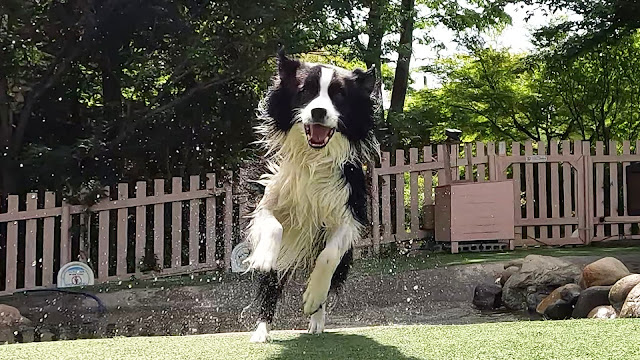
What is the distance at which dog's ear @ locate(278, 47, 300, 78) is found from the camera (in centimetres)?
437

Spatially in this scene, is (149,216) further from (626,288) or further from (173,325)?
(626,288)

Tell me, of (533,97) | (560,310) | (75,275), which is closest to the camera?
(560,310)

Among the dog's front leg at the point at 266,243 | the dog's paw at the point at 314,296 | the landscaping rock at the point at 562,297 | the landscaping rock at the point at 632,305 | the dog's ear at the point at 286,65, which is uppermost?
the dog's ear at the point at 286,65

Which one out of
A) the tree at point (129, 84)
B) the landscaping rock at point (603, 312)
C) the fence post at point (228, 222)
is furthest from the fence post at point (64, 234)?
the landscaping rock at point (603, 312)

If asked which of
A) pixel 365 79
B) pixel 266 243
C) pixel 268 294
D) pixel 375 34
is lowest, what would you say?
pixel 268 294

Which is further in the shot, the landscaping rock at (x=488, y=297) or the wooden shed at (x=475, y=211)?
the wooden shed at (x=475, y=211)

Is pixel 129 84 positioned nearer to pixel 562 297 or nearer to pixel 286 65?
pixel 286 65

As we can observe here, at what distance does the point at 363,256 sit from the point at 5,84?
5.02 meters

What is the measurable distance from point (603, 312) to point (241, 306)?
11.0 feet

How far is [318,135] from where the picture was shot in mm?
4090

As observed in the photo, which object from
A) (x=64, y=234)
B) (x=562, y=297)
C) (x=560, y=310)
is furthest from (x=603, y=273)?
(x=64, y=234)

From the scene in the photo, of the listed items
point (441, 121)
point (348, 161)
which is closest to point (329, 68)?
point (348, 161)

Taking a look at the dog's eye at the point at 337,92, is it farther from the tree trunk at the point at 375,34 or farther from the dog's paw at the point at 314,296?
the tree trunk at the point at 375,34

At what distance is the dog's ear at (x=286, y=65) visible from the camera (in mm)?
4367
